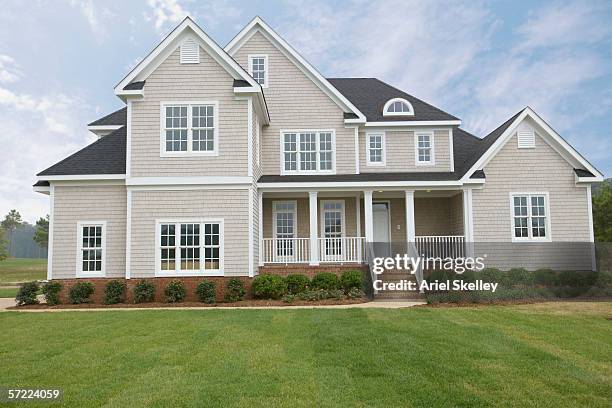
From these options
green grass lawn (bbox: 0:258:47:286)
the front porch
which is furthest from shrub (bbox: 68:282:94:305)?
green grass lawn (bbox: 0:258:47:286)

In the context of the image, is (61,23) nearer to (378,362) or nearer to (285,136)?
(285,136)

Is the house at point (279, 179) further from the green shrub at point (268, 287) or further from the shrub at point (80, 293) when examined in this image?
the shrub at point (80, 293)

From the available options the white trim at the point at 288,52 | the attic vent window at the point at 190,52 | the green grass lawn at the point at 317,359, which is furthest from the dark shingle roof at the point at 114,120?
the green grass lawn at the point at 317,359

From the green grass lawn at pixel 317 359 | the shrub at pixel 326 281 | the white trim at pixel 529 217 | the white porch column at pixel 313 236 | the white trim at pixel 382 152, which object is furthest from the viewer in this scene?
the white trim at pixel 382 152

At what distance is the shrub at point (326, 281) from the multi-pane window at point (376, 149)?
654 cm

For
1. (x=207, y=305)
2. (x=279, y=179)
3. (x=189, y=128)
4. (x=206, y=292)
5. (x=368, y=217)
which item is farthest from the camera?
(x=279, y=179)

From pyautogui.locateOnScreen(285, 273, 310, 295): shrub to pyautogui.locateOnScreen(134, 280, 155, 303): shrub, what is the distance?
4.55 meters

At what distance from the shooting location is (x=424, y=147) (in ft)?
69.3

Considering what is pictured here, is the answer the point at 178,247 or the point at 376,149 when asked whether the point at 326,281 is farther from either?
the point at 376,149

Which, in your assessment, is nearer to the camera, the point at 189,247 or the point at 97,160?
the point at 189,247

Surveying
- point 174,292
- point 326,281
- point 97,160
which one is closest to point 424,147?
point 326,281

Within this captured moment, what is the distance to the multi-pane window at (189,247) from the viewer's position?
16266 millimetres

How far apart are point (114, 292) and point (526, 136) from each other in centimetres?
1648

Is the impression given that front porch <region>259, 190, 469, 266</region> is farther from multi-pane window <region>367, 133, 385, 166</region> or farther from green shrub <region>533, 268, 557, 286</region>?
green shrub <region>533, 268, 557, 286</region>
